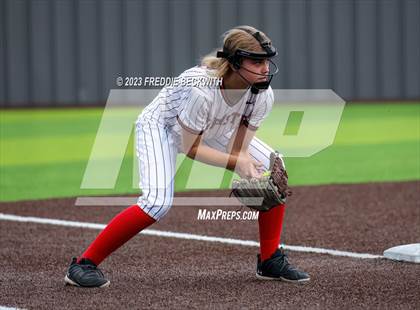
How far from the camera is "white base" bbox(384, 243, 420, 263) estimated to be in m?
5.96

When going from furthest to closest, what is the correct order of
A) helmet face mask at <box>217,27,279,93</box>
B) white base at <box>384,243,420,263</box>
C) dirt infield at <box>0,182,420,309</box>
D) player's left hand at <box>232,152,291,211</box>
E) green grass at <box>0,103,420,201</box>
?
1. green grass at <box>0,103,420,201</box>
2. white base at <box>384,243,420,263</box>
3. player's left hand at <box>232,152,291,211</box>
4. helmet face mask at <box>217,27,279,93</box>
5. dirt infield at <box>0,182,420,309</box>

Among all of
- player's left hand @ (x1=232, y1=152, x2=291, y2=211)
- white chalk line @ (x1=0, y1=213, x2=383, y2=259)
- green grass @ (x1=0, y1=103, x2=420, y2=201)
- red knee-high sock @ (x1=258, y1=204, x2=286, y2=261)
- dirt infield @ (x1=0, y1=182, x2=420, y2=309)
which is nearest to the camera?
dirt infield @ (x1=0, y1=182, x2=420, y2=309)

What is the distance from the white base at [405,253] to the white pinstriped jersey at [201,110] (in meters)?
1.35

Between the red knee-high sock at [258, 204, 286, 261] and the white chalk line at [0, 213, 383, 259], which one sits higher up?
the red knee-high sock at [258, 204, 286, 261]

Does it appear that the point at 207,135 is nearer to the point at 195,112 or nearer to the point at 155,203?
the point at 195,112

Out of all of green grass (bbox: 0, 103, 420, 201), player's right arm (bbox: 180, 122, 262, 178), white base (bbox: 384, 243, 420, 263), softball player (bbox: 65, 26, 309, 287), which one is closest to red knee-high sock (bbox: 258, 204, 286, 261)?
softball player (bbox: 65, 26, 309, 287)

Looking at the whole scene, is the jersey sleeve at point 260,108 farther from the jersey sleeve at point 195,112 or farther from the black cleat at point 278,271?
the black cleat at point 278,271

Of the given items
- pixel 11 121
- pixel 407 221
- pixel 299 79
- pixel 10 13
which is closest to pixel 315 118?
pixel 299 79

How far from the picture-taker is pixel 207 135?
5.54 metres

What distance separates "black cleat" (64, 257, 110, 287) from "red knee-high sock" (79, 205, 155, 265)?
46 mm

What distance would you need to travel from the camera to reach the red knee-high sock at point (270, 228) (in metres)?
5.53

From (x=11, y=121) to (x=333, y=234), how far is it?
1249 cm

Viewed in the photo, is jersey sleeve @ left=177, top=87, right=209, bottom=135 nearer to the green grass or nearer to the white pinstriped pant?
the white pinstriped pant

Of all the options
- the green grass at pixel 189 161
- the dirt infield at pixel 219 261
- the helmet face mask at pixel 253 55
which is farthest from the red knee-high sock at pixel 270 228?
the green grass at pixel 189 161
